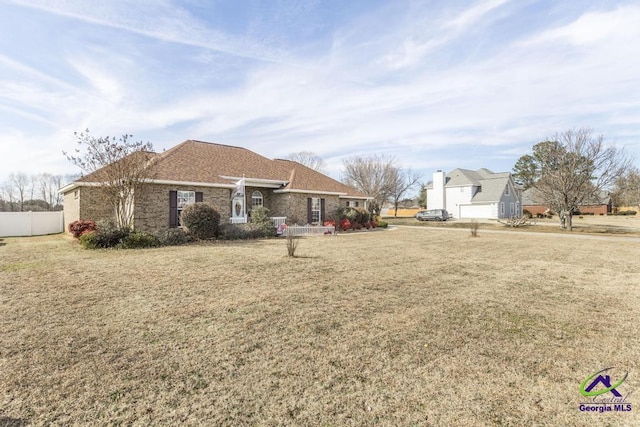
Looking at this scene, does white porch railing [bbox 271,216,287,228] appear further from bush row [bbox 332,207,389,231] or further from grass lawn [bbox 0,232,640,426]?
grass lawn [bbox 0,232,640,426]

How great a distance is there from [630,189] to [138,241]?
230 feet

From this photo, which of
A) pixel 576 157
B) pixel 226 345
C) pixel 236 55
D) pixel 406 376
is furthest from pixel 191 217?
pixel 576 157

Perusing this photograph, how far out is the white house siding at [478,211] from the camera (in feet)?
140

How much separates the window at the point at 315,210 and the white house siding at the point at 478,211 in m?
30.5

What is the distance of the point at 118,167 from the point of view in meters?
14.6

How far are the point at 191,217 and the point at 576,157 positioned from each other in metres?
28.6

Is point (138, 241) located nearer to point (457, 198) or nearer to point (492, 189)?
point (457, 198)

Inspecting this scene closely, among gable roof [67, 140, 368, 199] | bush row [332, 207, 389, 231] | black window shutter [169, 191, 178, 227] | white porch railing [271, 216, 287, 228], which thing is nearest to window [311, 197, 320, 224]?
gable roof [67, 140, 368, 199]

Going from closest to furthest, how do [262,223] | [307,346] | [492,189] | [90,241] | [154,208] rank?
[307,346], [90,241], [154,208], [262,223], [492,189]

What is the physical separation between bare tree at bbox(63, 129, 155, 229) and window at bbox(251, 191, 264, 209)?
7151 mm

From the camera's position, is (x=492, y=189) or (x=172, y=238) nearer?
(x=172, y=238)

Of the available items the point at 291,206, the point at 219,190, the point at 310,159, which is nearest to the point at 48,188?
the point at 310,159

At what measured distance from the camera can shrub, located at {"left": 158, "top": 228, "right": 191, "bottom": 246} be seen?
549 inches

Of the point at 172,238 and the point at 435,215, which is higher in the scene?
the point at 435,215
